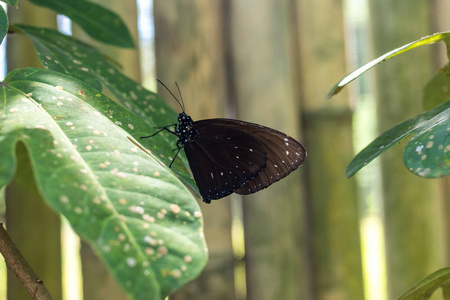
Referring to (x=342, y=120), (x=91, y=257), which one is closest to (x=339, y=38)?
(x=342, y=120)

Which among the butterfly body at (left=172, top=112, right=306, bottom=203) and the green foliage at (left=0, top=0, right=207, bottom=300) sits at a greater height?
the green foliage at (left=0, top=0, right=207, bottom=300)

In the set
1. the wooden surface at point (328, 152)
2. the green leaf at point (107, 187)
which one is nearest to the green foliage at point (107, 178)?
the green leaf at point (107, 187)

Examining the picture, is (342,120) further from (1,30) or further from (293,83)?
(1,30)

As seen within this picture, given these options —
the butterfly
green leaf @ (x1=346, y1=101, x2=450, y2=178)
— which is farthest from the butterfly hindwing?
green leaf @ (x1=346, y1=101, x2=450, y2=178)

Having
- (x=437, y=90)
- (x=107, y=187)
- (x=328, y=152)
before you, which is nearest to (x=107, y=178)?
(x=107, y=187)

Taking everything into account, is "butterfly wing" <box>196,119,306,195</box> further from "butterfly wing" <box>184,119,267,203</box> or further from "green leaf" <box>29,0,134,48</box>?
"green leaf" <box>29,0,134,48</box>

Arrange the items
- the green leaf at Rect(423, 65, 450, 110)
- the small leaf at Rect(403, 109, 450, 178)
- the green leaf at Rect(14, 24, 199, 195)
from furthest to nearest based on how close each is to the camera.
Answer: the green leaf at Rect(423, 65, 450, 110) < the green leaf at Rect(14, 24, 199, 195) < the small leaf at Rect(403, 109, 450, 178)

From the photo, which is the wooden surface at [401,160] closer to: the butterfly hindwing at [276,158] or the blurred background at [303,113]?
the blurred background at [303,113]
